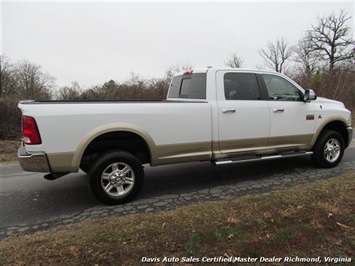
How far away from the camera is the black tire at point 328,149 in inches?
208

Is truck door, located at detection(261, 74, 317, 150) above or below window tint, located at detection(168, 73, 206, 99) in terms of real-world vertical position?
below

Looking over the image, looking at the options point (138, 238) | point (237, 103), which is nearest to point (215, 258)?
point (138, 238)

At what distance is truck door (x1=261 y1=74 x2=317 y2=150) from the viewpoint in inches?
188

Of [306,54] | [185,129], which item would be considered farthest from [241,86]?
[306,54]

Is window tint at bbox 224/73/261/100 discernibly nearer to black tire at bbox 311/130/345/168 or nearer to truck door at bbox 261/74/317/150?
truck door at bbox 261/74/317/150

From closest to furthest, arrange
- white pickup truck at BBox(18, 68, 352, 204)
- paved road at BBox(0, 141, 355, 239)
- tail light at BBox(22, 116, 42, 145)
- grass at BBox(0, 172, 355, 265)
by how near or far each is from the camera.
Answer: grass at BBox(0, 172, 355, 265)
tail light at BBox(22, 116, 42, 145)
white pickup truck at BBox(18, 68, 352, 204)
paved road at BBox(0, 141, 355, 239)

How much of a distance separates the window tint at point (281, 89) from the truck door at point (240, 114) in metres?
0.26

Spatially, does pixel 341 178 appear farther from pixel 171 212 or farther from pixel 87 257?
pixel 87 257

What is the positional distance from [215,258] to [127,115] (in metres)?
2.24

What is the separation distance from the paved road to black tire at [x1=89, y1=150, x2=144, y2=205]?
0.52ft

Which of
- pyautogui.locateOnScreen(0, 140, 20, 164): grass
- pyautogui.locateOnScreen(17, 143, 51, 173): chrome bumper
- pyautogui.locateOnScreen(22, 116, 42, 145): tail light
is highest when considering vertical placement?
pyautogui.locateOnScreen(22, 116, 42, 145): tail light

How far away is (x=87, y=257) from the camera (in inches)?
96.7

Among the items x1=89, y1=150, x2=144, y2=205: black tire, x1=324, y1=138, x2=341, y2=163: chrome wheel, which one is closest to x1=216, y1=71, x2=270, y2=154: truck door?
Result: x1=89, y1=150, x2=144, y2=205: black tire

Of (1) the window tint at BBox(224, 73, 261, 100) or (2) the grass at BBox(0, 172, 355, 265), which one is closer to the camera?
(2) the grass at BBox(0, 172, 355, 265)
